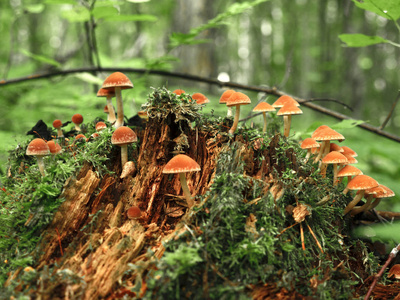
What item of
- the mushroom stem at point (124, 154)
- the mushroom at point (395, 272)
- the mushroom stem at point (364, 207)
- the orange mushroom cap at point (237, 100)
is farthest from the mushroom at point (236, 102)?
the mushroom at point (395, 272)

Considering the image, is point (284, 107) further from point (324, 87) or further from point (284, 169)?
point (324, 87)

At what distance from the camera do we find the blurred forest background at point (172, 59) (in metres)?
4.05

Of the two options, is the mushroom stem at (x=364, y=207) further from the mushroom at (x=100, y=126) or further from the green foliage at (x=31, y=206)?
the mushroom at (x=100, y=126)

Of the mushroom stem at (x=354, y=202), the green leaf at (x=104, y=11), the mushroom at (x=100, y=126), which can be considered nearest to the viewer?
the mushroom stem at (x=354, y=202)

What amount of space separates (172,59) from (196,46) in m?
3.07

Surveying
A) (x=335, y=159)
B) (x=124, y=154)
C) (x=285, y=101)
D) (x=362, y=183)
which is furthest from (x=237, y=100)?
(x=362, y=183)

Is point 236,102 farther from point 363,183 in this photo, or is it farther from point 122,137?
point 363,183

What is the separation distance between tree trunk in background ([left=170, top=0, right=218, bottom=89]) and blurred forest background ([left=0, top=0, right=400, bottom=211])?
2cm

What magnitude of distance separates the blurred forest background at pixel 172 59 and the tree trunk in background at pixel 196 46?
0.02 m

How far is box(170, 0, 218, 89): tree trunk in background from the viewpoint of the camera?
6.55m

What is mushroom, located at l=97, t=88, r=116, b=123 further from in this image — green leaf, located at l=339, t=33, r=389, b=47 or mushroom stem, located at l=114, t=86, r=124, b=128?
green leaf, located at l=339, t=33, r=389, b=47

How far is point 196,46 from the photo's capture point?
6.68 m

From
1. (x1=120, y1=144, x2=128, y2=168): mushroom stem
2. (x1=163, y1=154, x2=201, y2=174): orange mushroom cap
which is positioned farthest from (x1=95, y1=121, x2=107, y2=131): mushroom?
(x1=163, y1=154, x2=201, y2=174): orange mushroom cap

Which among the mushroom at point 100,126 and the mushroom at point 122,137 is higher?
the mushroom at point 122,137
